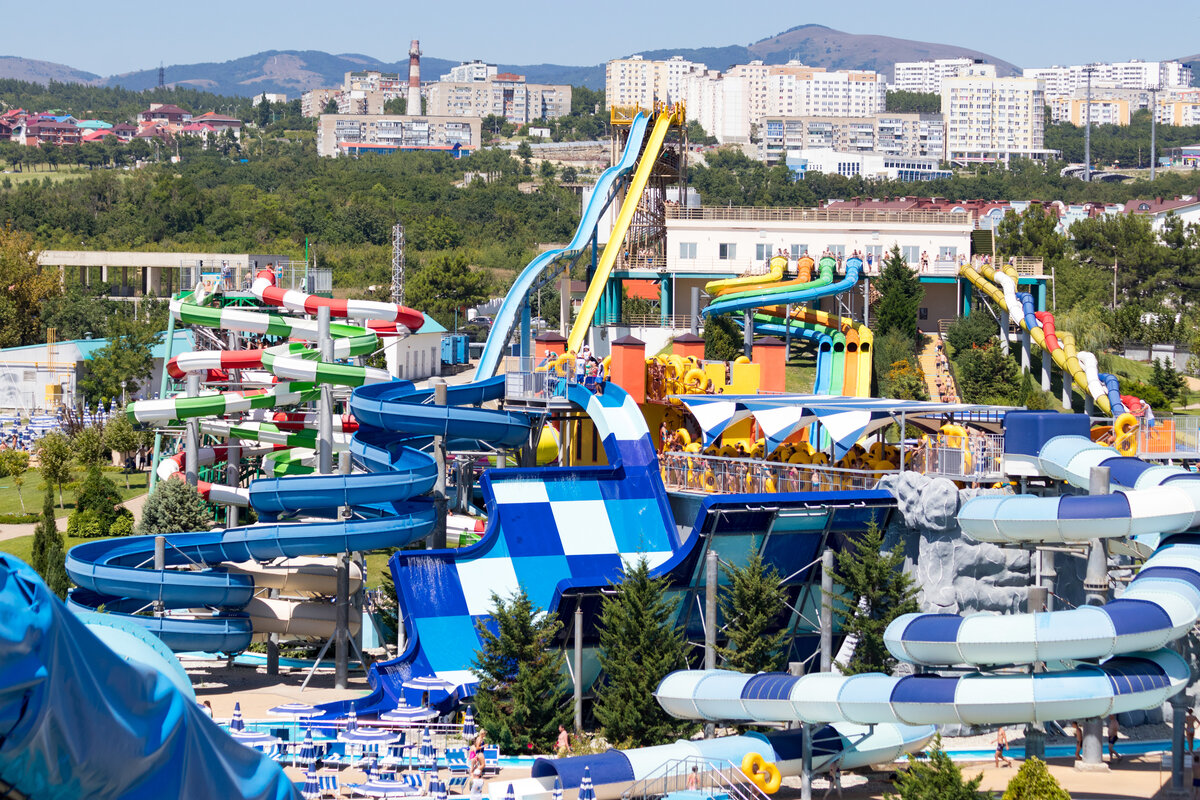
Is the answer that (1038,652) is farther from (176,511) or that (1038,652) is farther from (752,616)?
(176,511)

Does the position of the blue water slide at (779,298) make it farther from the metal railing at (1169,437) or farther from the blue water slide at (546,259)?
the metal railing at (1169,437)

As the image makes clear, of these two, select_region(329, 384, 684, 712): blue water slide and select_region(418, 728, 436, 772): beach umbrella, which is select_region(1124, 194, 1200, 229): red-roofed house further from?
select_region(418, 728, 436, 772): beach umbrella

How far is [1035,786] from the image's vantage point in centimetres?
2161

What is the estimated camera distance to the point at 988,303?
193 ft

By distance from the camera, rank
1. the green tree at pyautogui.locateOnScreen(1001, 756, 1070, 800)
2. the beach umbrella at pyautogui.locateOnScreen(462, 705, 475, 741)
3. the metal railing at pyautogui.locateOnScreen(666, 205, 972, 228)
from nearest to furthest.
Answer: the green tree at pyautogui.locateOnScreen(1001, 756, 1070, 800) → the beach umbrella at pyautogui.locateOnScreen(462, 705, 475, 741) → the metal railing at pyautogui.locateOnScreen(666, 205, 972, 228)

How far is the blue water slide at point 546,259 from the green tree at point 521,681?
1712 cm

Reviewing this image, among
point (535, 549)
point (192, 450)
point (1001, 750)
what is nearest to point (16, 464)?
point (192, 450)

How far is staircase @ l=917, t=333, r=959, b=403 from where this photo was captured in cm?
5112

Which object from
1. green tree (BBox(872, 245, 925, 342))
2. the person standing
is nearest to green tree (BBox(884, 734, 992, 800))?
the person standing

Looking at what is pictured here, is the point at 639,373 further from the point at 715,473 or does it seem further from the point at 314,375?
the point at 314,375

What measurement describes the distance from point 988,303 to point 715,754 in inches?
1455

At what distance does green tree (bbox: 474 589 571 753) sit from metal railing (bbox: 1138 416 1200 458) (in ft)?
39.3

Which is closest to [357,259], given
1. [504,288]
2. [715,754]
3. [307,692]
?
[504,288]

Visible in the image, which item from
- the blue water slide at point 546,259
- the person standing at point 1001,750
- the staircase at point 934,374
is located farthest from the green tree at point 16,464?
the person standing at point 1001,750
